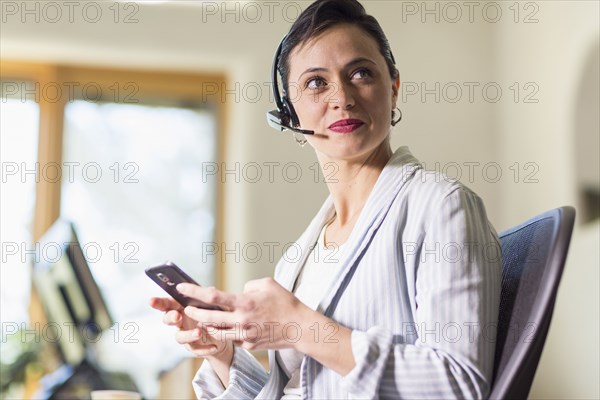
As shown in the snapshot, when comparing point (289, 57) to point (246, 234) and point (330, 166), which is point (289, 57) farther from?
point (246, 234)

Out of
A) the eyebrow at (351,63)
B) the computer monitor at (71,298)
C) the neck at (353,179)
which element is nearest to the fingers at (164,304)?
the neck at (353,179)

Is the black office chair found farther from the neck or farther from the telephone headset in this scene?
the telephone headset

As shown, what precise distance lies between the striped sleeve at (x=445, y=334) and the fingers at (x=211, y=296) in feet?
0.59

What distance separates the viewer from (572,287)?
8.12 feet

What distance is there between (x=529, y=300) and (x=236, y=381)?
58cm

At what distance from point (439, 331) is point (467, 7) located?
8.37ft

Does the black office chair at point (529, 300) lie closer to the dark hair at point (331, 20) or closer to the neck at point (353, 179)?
the neck at point (353, 179)

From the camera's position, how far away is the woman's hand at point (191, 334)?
1.23 metres

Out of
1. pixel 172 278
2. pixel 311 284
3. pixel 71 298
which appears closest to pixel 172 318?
pixel 172 278

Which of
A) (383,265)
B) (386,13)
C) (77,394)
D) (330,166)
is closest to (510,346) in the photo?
(383,265)

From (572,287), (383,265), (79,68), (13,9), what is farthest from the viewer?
(79,68)

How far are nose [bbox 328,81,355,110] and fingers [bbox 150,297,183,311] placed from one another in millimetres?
434

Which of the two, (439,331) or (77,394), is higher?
(439,331)

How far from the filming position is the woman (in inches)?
38.2
